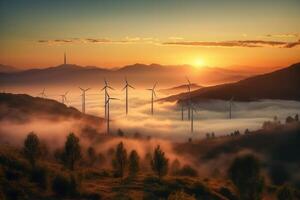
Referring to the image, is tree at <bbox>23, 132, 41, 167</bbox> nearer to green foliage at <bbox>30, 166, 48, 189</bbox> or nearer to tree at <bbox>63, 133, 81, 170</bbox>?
tree at <bbox>63, 133, 81, 170</bbox>

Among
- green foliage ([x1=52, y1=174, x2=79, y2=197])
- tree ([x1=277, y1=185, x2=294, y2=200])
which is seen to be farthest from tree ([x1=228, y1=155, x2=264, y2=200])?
green foliage ([x1=52, y1=174, x2=79, y2=197])

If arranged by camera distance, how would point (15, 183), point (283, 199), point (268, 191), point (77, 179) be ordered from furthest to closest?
1. point (268, 191)
2. point (283, 199)
3. point (77, 179)
4. point (15, 183)

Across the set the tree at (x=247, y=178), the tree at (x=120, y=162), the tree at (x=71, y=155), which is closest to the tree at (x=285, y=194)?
the tree at (x=247, y=178)

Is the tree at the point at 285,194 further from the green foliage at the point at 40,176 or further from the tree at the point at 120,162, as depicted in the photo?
the green foliage at the point at 40,176

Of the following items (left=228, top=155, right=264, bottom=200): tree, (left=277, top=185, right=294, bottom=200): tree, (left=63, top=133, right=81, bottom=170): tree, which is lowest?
(left=277, top=185, right=294, bottom=200): tree

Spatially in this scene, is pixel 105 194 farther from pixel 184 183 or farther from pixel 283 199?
pixel 283 199

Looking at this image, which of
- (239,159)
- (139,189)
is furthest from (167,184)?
(239,159)
